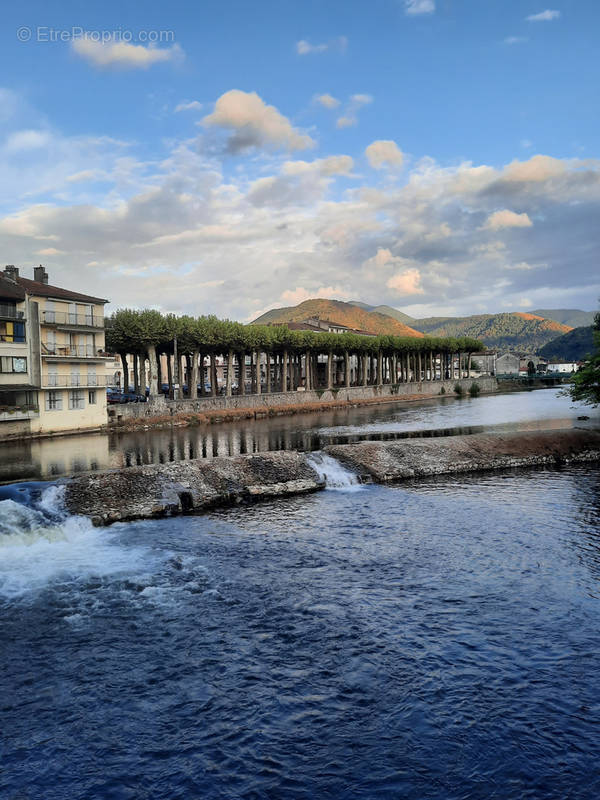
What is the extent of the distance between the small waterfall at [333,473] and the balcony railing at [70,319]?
38359mm

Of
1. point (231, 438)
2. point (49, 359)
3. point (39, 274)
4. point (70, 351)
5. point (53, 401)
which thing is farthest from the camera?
point (39, 274)

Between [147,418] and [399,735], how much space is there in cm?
6150

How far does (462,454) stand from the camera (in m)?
36.8

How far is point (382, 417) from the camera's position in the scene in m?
75.3

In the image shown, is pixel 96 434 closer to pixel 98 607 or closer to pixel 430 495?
pixel 430 495

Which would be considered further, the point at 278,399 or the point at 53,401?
the point at 278,399

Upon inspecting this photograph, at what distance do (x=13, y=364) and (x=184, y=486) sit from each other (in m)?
36.7

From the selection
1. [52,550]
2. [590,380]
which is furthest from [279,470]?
[590,380]

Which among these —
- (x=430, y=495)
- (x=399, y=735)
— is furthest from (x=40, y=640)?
(x=430, y=495)

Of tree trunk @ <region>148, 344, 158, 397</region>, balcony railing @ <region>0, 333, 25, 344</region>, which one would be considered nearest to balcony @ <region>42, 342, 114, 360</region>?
balcony railing @ <region>0, 333, 25, 344</region>

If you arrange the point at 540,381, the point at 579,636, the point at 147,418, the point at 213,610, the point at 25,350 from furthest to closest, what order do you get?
the point at 540,381 → the point at 147,418 → the point at 25,350 → the point at 213,610 → the point at 579,636

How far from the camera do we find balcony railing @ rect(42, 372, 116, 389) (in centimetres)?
5766

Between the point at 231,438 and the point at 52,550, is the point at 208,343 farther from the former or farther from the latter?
the point at 52,550

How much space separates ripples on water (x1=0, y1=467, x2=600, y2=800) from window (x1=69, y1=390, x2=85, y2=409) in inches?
1665
